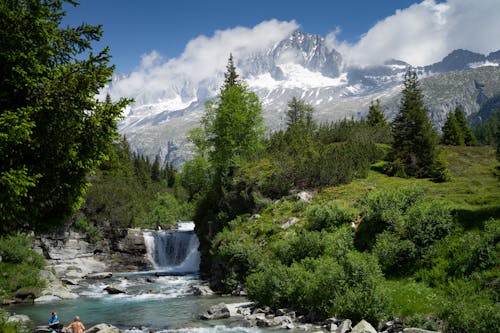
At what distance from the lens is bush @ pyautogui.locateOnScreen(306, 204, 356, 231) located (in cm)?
3112

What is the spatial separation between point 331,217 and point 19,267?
92.1 feet

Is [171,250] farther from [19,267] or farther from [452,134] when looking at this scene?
[452,134]

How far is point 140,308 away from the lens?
99.6ft

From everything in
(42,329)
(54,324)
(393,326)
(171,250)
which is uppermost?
(393,326)

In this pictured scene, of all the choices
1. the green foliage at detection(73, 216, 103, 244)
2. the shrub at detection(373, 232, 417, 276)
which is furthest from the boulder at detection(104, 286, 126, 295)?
the shrub at detection(373, 232, 417, 276)

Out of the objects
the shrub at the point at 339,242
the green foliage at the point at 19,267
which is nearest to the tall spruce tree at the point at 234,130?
the green foliage at the point at 19,267

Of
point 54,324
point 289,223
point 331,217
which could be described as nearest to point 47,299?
point 54,324

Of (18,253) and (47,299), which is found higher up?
(18,253)

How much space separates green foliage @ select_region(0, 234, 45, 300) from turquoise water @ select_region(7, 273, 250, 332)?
355 centimetres

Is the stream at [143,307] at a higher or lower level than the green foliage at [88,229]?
lower

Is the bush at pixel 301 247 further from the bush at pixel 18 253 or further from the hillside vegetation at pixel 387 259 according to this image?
the bush at pixel 18 253

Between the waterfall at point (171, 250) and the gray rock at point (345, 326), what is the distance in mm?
38834

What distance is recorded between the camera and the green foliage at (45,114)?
11.7m

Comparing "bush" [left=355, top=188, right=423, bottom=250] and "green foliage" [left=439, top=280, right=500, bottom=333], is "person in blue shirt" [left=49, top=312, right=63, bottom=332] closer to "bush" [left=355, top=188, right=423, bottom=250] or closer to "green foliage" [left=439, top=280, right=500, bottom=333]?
"bush" [left=355, top=188, right=423, bottom=250]
